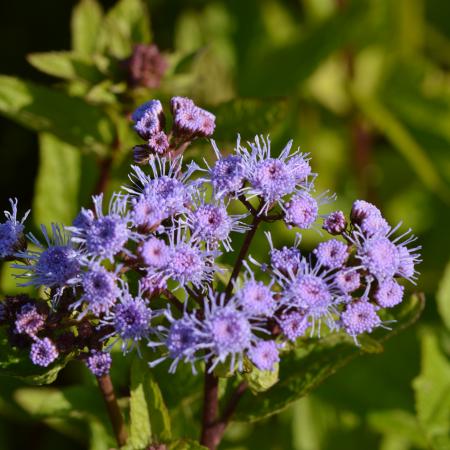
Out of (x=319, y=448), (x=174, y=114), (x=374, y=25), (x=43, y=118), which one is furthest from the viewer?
(x=374, y=25)

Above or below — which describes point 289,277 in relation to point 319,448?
above

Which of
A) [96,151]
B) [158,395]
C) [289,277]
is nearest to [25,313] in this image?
[158,395]

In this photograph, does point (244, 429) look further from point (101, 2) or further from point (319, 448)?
point (101, 2)

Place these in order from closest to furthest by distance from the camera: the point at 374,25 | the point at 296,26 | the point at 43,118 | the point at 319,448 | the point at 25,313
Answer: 1. the point at 25,313
2. the point at 43,118
3. the point at 319,448
4. the point at 374,25
5. the point at 296,26

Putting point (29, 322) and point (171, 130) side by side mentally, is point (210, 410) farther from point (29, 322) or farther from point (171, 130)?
point (171, 130)

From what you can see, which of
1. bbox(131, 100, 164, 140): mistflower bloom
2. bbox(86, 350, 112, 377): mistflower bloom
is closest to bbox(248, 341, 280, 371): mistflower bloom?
bbox(86, 350, 112, 377): mistflower bloom

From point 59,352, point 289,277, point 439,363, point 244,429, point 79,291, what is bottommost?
point 244,429
